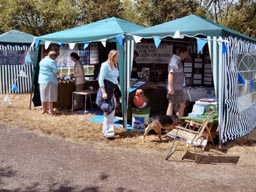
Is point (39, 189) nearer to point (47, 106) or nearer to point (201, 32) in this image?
point (201, 32)

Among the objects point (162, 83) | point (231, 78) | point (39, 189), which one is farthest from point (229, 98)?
point (39, 189)

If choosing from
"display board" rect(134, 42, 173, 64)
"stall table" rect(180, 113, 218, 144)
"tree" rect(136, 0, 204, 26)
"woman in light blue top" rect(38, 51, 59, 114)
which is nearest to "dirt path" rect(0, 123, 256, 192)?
"stall table" rect(180, 113, 218, 144)

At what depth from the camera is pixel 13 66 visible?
14547mm

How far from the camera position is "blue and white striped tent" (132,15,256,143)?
6629 mm

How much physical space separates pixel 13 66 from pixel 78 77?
17.5 feet

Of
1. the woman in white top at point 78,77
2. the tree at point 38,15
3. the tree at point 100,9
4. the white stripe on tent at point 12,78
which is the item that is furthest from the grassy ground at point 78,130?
the tree at point 100,9

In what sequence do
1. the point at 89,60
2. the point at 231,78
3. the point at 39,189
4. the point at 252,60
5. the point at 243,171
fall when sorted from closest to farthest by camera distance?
the point at 39,189 < the point at 243,171 < the point at 231,78 < the point at 252,60 < the point at 89,60

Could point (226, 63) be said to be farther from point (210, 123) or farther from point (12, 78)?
point (12, 78)

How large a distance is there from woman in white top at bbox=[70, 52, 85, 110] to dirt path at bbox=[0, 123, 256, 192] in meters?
3.56

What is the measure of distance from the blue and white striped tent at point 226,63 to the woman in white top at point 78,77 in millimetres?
2879

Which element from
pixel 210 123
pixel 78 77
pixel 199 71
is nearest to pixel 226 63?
pixel 210 123

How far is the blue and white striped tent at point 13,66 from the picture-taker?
14.2 metres

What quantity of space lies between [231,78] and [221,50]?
2.27 ft

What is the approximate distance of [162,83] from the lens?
9.98 meters
